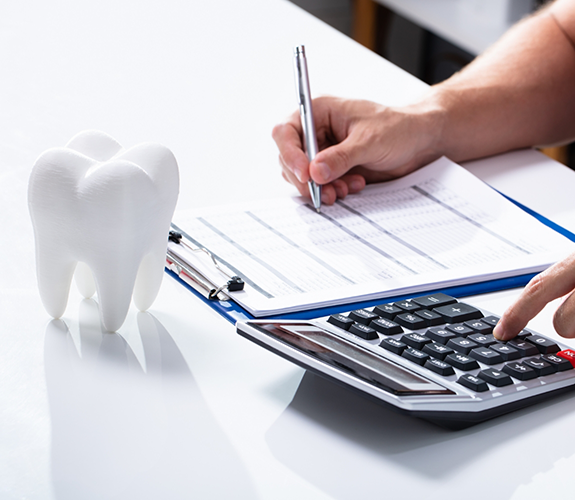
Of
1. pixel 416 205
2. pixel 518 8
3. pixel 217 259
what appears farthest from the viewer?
pixel 518 8

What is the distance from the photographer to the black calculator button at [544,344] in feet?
1.60

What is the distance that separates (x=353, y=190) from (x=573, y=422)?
417 millimetres

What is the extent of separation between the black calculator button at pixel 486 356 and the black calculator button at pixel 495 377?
12mm

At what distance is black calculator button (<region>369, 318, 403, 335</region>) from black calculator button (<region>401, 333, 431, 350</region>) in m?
0.01

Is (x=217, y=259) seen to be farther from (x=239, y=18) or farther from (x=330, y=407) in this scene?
(x=239, y=18)

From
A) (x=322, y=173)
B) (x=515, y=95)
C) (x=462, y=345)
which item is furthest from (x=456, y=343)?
(x=515, y=95)

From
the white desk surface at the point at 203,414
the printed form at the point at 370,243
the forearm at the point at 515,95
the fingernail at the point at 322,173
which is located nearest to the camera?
the white desk surface at the point at 203,414

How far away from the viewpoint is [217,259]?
630 mm

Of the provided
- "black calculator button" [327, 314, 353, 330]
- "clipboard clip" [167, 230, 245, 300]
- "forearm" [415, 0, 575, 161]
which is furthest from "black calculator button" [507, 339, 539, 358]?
"forearm" [415, 0, 575, 161]

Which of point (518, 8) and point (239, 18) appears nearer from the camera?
point (239, 18)

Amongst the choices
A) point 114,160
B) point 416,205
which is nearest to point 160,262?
point 114,160

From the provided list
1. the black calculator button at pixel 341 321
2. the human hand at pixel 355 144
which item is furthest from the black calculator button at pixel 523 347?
the human hand at pixel 355 144

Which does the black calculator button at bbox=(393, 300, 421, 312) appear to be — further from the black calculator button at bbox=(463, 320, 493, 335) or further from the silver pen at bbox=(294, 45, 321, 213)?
the silver pen at bbox=(294, 45, 321, 213)

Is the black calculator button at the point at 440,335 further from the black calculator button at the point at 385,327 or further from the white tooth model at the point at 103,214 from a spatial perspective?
the white tooth model at the point at 103,214
